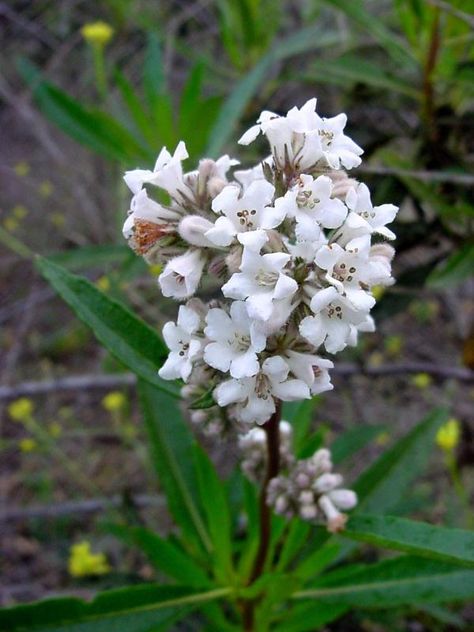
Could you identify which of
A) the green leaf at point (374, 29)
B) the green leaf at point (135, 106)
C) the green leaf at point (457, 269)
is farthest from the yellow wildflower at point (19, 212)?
the green leaf at point (457, 269)

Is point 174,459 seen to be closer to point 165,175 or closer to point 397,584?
point 397,584

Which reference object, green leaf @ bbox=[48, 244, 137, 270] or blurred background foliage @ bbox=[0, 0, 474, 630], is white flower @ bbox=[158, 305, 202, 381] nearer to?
blurred background foliage @ bbox=[0, 0, 474, 630]

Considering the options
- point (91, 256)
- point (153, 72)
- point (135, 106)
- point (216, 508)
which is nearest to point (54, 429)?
point (91, 256)

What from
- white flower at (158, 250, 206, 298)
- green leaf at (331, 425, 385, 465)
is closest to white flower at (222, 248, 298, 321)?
white flower at (158, 250, 206, 298)

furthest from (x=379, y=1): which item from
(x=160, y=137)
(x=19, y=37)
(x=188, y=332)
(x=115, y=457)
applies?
(x=188, y=332)

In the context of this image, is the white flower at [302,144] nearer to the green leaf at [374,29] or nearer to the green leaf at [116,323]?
the green leaf at [116,323]
